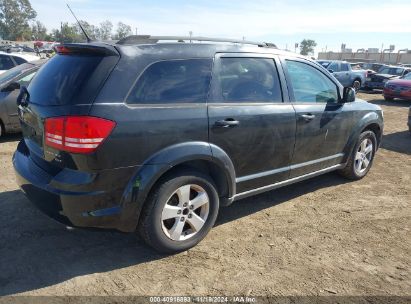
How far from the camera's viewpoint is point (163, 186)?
125 inches

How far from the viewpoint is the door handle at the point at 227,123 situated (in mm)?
3453

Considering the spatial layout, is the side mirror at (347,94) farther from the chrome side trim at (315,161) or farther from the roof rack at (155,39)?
the roof rack at (155,39)

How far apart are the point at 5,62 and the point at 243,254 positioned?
8983 millimetres

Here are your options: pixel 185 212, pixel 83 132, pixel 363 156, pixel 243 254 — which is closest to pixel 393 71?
pixel 363 156

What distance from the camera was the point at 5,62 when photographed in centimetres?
983

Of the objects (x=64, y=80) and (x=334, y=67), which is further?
(x=334, y=67)

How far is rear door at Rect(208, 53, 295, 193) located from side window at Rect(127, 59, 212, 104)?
0.13 metres

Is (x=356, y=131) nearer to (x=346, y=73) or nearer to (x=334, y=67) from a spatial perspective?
(x=334, y=67)

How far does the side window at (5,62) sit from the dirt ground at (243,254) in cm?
Result: 615

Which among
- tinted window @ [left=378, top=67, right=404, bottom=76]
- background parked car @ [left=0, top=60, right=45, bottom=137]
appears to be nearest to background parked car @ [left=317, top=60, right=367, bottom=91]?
tinted window @ [left=378, top=67, right=404, bottom=76]

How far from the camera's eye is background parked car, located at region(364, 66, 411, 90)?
784 inches

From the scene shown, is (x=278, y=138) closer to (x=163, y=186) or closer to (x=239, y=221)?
(x=239, y=221)

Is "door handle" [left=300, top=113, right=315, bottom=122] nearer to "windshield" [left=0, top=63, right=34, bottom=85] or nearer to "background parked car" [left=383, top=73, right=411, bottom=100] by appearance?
"windshield" [left=0, top=63, right=34, bottom=85]

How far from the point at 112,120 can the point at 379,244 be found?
9.38ft
